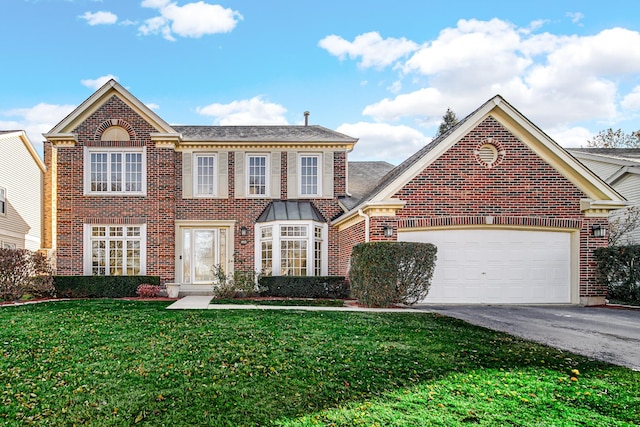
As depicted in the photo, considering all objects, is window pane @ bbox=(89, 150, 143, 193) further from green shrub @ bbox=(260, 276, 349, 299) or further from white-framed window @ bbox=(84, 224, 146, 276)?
green shrub @ bbox=(260, 276, 349, 299)

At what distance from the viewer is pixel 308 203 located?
697 inches

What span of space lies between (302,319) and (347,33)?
10.4 meters

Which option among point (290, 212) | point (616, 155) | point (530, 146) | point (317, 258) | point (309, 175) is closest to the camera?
point (530, 146)

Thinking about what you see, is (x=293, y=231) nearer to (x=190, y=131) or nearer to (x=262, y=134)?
(x=262, y=134)

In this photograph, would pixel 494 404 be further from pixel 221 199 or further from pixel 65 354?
pixel 221 199

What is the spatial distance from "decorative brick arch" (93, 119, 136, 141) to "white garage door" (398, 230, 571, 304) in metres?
9.80

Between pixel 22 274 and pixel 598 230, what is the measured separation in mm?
15835

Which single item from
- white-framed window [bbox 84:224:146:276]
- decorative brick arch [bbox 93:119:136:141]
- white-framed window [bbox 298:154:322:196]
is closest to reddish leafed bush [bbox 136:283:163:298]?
white-framed window [bbox 84:224:146:276]

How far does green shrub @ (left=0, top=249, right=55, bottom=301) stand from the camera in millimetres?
13218

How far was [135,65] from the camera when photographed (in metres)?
18.0

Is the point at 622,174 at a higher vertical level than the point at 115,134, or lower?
lower

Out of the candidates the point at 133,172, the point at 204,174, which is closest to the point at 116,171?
the point at 133,172

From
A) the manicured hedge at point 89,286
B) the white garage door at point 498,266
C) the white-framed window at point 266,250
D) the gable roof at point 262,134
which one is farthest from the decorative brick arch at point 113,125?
the white garage door at point 498,266

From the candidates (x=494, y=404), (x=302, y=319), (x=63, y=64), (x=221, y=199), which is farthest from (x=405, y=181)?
(x=63, y=64)
